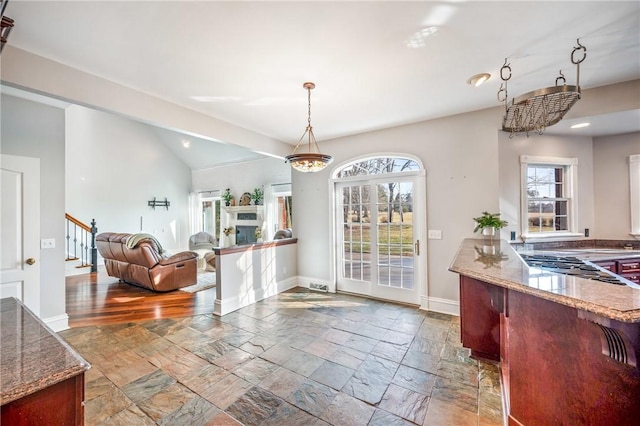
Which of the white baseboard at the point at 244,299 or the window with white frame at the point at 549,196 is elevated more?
the window with white frame at the point at 549,196

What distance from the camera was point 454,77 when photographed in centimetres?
271

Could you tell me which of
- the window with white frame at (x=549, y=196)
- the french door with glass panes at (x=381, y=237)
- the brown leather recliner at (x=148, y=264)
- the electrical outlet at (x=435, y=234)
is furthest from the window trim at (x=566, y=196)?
the brown leather recliner at (x=148, y=264)

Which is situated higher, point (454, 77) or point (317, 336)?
point (454, 77)

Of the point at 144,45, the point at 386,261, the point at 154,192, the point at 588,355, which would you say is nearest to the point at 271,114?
the point at 144,45

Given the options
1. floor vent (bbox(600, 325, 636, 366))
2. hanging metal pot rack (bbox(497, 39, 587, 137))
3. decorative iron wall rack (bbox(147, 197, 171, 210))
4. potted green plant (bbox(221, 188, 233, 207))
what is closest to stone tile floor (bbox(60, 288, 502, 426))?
floor vent (bbox(600, 325, 636, 366))

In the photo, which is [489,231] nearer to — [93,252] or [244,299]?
[244,299]

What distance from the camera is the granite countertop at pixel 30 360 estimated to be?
777mm

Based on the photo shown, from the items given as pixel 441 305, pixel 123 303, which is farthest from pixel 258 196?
pixel 441 305

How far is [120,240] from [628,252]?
26.0 feet

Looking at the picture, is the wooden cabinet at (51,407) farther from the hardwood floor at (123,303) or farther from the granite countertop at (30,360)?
the hardwood floor at (123,303)

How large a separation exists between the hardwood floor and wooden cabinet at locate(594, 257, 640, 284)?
5124 millimetres

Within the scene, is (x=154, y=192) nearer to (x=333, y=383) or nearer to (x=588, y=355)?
(x=333, y=383)

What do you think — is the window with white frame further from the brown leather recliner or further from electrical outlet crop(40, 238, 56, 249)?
electrical outlet crop(40, 238, 56, 249)

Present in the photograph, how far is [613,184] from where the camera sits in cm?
373
